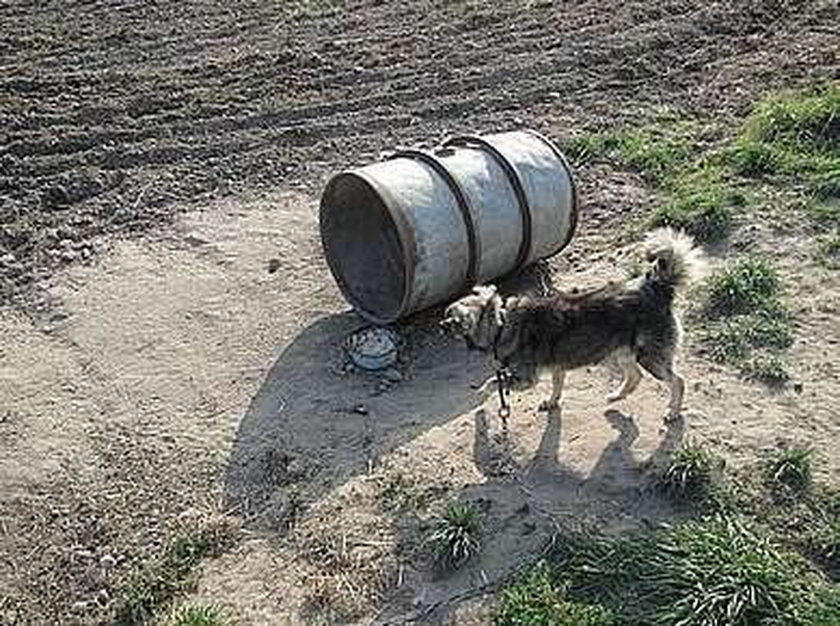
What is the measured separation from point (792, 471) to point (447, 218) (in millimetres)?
3140

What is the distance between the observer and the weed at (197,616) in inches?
273

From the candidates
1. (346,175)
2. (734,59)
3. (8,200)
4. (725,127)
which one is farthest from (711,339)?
(8,200)

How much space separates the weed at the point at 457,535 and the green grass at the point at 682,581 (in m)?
0.44

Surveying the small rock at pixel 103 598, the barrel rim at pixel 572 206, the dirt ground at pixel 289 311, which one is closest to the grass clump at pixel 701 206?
the dirt ground at pixel 289 311

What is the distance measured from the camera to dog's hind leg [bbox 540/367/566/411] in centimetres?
831

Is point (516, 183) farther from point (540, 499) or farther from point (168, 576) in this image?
point (168, 576)

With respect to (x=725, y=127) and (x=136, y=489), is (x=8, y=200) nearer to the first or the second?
(x=136, y=489)

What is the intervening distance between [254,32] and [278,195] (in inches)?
163

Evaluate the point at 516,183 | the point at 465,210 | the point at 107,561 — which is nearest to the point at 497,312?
the point at 465,210

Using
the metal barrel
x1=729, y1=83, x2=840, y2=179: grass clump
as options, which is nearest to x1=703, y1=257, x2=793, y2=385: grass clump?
the metal barrel

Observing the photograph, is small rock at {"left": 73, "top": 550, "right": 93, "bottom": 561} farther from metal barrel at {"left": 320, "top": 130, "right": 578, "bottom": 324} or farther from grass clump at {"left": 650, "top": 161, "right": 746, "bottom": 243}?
grass clump at {"left": 650, "top": 161, "right": 746, "bottom": 243}

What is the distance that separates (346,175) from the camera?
944 cm

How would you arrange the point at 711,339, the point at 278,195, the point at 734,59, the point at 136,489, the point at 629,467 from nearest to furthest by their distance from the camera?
the point at 629,467 < the point at 136,489 < the point at 711,339 < the point at 278,195 < the point at 734,59

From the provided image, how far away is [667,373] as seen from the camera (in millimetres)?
8086
